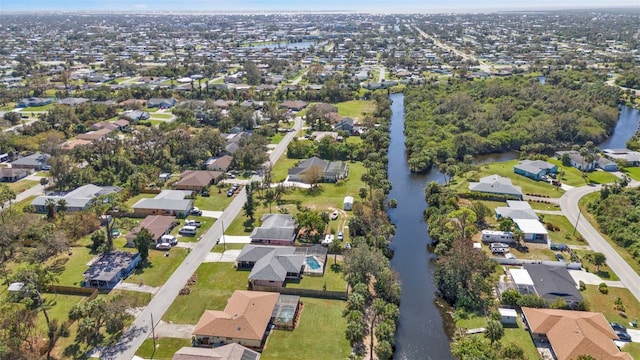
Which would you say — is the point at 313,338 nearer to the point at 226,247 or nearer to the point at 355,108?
the point at 226,247

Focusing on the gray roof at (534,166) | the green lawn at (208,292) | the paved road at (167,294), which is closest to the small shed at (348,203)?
the paved road at (167,294)

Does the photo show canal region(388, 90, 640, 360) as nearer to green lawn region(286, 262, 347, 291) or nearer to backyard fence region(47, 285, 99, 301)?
green lawn region(286, 262, 347, 291)

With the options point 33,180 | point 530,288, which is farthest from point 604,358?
point 33,180

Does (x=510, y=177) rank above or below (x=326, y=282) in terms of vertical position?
above

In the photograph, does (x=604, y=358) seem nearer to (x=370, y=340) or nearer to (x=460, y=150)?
(x=370, y=340)

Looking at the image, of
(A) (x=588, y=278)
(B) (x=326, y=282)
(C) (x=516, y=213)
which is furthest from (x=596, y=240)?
(B) (x=326, y=282)
